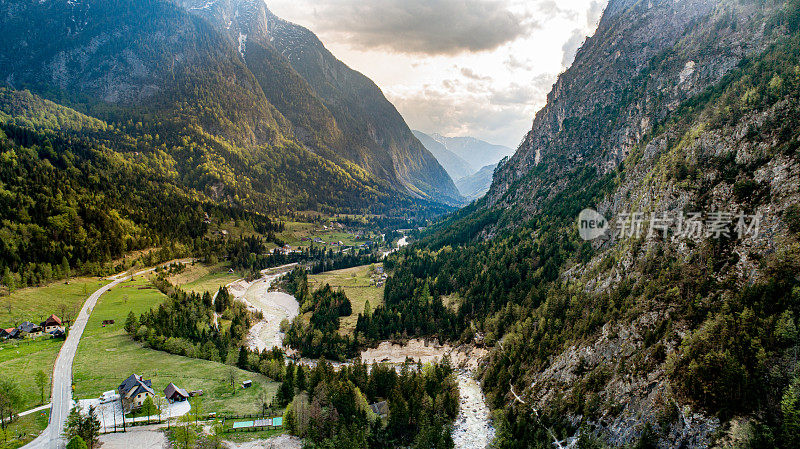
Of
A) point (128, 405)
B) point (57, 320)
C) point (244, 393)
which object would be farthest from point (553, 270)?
point (57, 320)

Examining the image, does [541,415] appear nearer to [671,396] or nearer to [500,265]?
[671,396]

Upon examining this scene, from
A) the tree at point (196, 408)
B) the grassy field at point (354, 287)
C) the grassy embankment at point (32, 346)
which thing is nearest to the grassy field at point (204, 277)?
the grassy embankment at point (32, 346)

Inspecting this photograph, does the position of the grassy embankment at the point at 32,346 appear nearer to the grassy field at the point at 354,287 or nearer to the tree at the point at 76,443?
the tree at the point at 76,443

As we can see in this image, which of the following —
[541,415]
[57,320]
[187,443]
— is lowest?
[541,415]

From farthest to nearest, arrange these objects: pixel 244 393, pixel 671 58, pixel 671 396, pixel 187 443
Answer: pixel 671 58 → pixel 244 393 → pixel 187 443 → pixel 671 396

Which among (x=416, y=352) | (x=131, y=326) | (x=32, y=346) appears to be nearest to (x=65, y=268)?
(x=131, y=326)

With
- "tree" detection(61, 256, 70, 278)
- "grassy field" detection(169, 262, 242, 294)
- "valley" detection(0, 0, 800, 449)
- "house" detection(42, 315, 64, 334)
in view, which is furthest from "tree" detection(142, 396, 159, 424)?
"tree" detection(61, 256, 70, 278)
